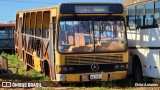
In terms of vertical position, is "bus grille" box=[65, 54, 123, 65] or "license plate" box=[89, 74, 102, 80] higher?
"bus grille" box=[65, 54, 123, 65]

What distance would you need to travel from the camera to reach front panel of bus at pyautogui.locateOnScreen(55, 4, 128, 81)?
13.9m

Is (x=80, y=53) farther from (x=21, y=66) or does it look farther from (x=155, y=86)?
(x=21, y=66)

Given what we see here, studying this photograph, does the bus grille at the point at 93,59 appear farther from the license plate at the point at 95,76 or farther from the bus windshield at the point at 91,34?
the license plate at the point at 95,76

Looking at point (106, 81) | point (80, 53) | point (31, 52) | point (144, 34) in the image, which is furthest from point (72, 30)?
point (31, 52)

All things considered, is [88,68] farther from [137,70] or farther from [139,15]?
[139,15]

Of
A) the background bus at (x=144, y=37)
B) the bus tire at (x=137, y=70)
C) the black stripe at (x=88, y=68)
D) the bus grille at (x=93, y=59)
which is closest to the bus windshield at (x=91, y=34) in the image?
the bus grille at (x=93, y=59)

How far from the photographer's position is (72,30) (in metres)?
14.0

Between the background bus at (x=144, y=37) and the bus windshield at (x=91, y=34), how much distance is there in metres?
1.04

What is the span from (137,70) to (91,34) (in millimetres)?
2982

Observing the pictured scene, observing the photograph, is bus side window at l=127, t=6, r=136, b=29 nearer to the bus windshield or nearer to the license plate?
the bus windshield

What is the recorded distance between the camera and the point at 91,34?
1418 centimetres

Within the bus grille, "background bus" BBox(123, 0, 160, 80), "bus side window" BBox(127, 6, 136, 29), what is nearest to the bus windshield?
the bus grille

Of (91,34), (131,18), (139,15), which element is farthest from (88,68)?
(131,18)

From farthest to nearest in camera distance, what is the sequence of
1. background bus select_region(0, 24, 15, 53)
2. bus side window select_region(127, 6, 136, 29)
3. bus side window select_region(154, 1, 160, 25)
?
1. background bus select_region(0, 24, 15, 53)
2. bus side window select_region(127, 6, 136, 29)
3. bus side window select_region(154, 1, 160, 25)
